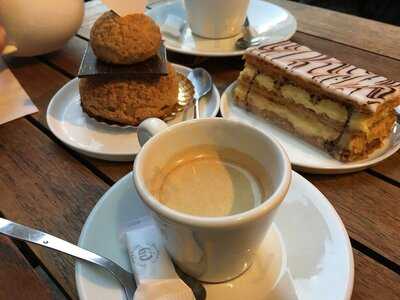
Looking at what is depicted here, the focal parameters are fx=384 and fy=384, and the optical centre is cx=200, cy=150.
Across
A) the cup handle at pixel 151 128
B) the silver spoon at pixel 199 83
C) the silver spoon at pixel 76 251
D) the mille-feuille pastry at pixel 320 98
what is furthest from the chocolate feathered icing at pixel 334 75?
the silver spoon at pixel 76 251

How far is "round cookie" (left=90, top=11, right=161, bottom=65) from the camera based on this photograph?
76 cm

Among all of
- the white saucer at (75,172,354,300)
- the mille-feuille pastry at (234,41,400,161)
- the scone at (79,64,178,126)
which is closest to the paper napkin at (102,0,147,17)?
the scone at (79,64,178,126)

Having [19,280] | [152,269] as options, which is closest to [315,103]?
[152,269]

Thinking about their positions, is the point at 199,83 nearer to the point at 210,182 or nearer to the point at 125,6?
the point at 125,6

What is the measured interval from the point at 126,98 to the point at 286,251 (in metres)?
0.46

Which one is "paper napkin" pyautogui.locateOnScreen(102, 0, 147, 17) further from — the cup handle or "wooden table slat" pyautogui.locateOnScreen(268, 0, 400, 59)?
"wooden table slat" pyautogui.locateOnScreen(268, 0, 400, 59)

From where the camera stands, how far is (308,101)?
793 millimetres

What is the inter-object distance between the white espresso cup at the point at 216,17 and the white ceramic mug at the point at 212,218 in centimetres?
68

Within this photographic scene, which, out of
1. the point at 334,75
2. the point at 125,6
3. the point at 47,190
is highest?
the point at 125,6

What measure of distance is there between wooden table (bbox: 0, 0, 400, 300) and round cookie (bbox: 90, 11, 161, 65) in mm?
214

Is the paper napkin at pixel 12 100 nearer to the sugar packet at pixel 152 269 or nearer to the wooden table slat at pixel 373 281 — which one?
the sugar packet at pixel 152 269

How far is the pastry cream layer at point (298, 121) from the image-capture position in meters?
0.75

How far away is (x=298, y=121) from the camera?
803mm

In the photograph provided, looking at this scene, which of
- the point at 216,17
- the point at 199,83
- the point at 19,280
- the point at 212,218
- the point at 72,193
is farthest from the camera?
the point at 216,17
